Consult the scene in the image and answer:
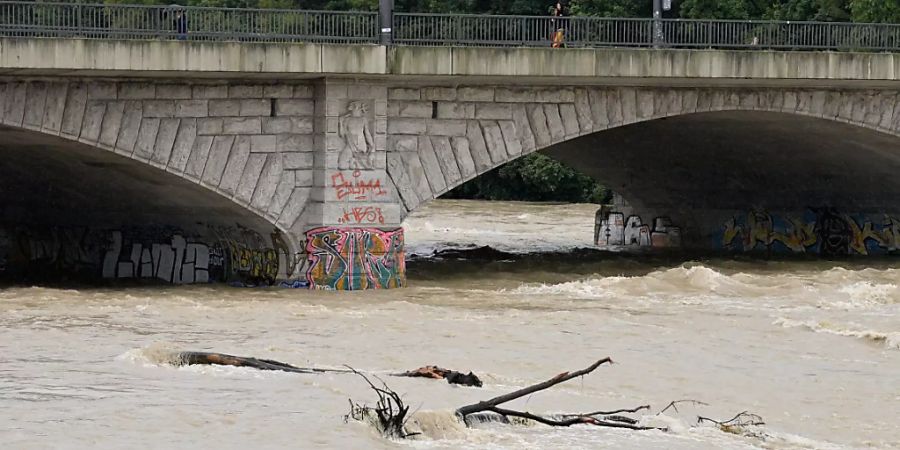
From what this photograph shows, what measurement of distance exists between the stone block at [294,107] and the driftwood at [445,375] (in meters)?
10.8

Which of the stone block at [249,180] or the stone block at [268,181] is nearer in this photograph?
the stone block at [249,180]

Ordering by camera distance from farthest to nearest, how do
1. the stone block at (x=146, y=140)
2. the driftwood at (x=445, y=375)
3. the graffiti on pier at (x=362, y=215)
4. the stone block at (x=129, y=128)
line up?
the graffiti on pier at (x=362, y=215) → the stone block at (x=146, y=140) → the stone block at (x=129, y=128) → the driftwood at (x=445, y=375)

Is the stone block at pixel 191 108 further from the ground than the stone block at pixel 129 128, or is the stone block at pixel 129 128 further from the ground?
the stone block at pixel 191 108

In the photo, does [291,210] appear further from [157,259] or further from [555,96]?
[157,259]

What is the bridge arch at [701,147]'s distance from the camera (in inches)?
1183

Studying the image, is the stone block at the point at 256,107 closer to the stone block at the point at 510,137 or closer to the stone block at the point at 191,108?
the stone block at the point at 191,108

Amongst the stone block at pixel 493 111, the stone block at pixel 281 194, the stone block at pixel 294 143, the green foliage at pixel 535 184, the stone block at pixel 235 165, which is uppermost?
the stone block at pixel 493 111

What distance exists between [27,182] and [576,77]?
1169 centimetres

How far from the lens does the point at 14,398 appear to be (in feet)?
53.1

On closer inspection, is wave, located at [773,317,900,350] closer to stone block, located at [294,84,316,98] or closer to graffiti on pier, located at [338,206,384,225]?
graffiti on pier, located at [338,206,384,225]

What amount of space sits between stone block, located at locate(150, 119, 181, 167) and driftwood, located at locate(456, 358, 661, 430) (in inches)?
501

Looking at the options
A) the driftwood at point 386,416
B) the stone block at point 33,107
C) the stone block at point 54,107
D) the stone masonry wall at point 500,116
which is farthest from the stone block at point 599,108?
the driftwood at point 386,416

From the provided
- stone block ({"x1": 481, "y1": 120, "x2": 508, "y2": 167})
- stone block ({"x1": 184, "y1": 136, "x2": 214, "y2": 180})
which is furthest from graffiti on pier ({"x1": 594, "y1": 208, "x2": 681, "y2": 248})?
stone block ({"x1": 184, "y1": 136, "x2": 214, "y2": 180})

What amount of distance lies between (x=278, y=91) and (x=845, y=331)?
10.4 metres
